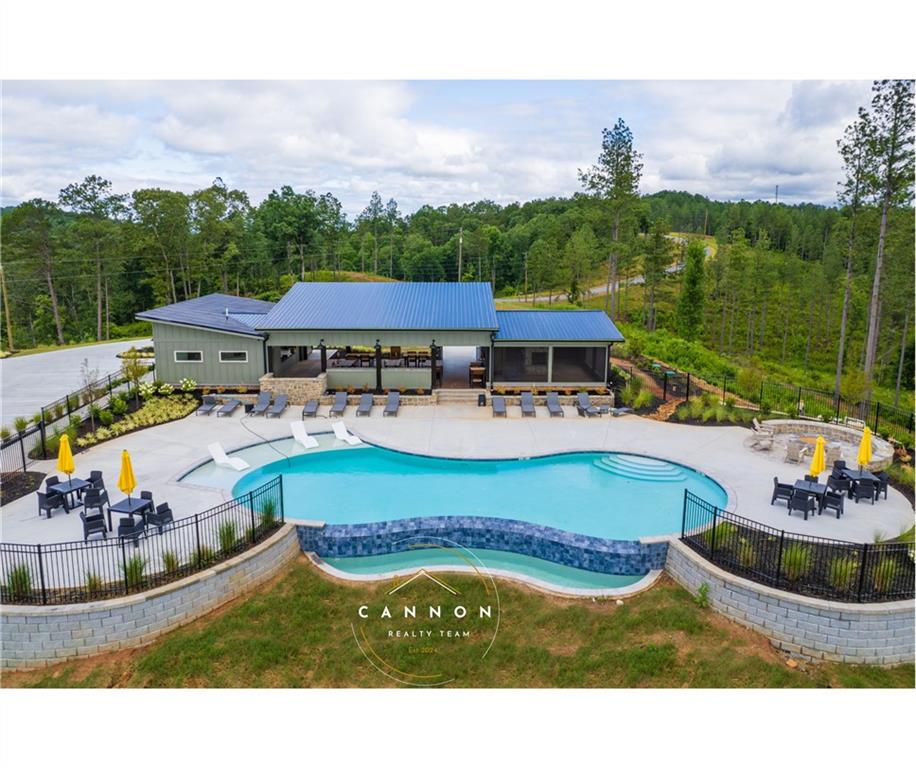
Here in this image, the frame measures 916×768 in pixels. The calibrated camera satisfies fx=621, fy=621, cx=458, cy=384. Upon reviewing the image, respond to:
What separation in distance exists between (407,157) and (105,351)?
64.4 ft

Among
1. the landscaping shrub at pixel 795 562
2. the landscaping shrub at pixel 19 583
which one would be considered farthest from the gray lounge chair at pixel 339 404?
the landscaping shrub at pixel 795 562

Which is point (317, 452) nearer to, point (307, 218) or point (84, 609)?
point (84, 609)

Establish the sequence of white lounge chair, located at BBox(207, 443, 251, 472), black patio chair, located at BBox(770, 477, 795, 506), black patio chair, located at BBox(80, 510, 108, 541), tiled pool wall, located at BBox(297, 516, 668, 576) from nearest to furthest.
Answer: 1. black patio chair, located at BBox(80, 510, 108, 541)
2. tiled pool wall, located at BBox(297, 516, 668, 576)
3. black patio chair, located at BBox(770, 477, 795, 506)
4. white lounge chair, located at BBox(207, 443, 251, 472)

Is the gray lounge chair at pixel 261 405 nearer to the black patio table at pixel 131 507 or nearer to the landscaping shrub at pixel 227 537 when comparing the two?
the black patio table at pixel 131 507

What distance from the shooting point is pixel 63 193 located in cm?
4428

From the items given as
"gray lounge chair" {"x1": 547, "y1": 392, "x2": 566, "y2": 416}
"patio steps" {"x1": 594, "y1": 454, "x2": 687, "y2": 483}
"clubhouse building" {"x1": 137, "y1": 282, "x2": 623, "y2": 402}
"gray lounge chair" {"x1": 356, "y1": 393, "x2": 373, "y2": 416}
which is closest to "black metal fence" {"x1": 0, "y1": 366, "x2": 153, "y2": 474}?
"clubhouse building" {"x1": 137, "y1": 282, "x2": 623, "y2": 402}

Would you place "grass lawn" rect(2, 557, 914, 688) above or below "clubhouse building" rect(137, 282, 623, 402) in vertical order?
below

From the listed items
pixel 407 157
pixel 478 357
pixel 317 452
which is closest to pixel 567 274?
pixel 478 357

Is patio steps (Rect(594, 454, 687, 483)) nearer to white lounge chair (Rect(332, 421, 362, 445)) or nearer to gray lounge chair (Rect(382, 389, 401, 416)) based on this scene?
white lounge chair (Rect(332, 421, 362, 445))

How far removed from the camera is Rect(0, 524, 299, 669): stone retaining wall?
31.3 ft

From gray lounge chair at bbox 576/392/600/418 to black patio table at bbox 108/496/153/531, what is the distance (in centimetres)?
1395

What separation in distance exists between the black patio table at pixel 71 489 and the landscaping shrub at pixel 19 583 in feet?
10.5

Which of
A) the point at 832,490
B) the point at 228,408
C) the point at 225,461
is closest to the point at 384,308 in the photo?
the point at 228,408

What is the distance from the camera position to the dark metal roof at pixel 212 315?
2280 centimetres
